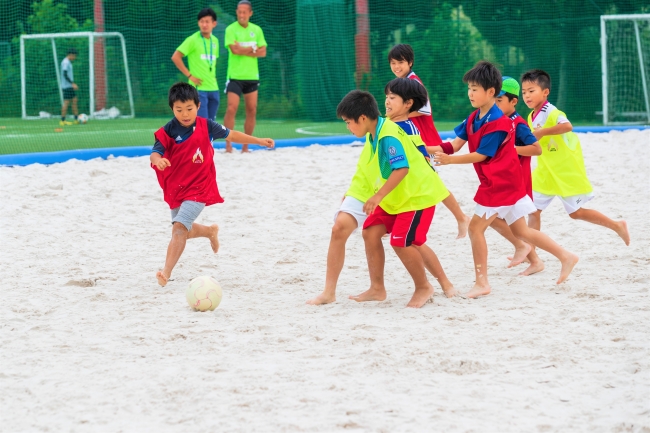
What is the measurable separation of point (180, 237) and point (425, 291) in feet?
5.34

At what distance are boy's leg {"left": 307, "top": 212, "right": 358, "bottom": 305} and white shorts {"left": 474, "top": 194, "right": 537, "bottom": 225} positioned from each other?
2.61ft

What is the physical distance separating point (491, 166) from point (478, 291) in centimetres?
73

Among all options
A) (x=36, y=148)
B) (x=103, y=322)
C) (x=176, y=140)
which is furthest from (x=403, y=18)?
(x=103, y=322)

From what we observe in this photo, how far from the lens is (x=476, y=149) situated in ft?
16.3

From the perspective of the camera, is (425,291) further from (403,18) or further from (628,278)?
(403,18)

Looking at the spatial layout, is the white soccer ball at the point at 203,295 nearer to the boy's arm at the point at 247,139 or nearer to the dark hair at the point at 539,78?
the boy's arm at the point at 247,139

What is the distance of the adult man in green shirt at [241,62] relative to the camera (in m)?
11.4

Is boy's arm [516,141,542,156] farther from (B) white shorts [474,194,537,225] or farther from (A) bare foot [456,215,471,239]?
(A) bare foot [456,215,471,239]

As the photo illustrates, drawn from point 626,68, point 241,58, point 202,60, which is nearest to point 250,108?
point 241,58

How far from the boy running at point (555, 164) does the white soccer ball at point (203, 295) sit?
7.86 feet

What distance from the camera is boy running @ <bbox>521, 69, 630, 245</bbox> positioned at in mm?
5684

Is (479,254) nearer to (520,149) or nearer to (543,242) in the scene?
(543,242)

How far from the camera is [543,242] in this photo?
203 inches

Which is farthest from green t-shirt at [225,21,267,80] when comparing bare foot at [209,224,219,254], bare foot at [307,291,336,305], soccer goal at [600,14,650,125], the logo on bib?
soccer goal at [600,14,650,125]
